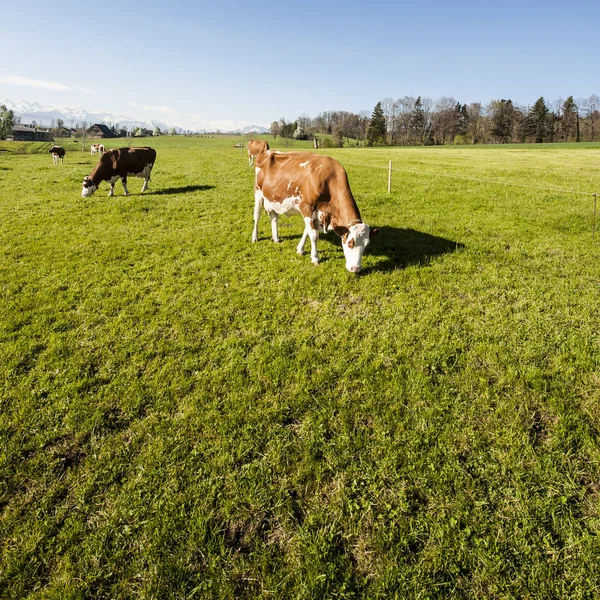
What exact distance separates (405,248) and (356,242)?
2549 mm

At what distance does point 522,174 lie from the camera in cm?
2203

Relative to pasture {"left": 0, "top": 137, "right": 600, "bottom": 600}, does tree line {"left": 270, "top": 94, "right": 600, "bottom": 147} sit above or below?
above

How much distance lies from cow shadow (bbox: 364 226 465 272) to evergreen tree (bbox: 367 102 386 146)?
9186 cm

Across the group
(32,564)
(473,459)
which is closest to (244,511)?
(32,564)

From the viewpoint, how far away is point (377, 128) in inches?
3720

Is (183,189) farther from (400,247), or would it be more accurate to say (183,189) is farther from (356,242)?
(356,242)

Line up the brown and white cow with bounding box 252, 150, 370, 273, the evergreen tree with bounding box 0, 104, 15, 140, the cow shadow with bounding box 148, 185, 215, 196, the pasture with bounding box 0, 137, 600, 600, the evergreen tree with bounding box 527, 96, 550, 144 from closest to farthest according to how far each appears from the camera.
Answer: the pasture with bounding box 0, 137, 600, 600 → the brown and white cow with bounding box 252, 150, 370, 273 → the cow shadow with bounding box 148, 185, 215, 196 → the evergreen tree with bounding box 0, 104, 15, 140 → the evergreen tree with bounding box 527, 96, 550, 144

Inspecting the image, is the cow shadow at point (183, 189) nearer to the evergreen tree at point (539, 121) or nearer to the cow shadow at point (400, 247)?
the cow shadow at point (400, 247)

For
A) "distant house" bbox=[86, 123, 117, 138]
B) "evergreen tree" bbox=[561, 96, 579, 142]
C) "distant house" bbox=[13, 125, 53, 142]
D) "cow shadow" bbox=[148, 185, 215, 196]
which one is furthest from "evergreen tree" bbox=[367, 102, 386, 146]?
"distant house" bbox=[13, 125, 53, 142]

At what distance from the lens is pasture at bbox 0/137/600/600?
9.25 ft

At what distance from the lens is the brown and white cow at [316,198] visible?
752 cm

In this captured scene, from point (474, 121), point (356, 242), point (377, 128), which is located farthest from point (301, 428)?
point (474, 121)

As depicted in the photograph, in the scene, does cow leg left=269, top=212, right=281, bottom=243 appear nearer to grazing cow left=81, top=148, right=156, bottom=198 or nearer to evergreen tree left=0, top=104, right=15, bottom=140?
grazing cow left=81, top=148, right=156, bottom=198

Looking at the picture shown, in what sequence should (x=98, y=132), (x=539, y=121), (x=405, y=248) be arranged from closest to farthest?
1. (x=405, y=248)
2. (x=539, y=121)
3. (x=98, y=132)
